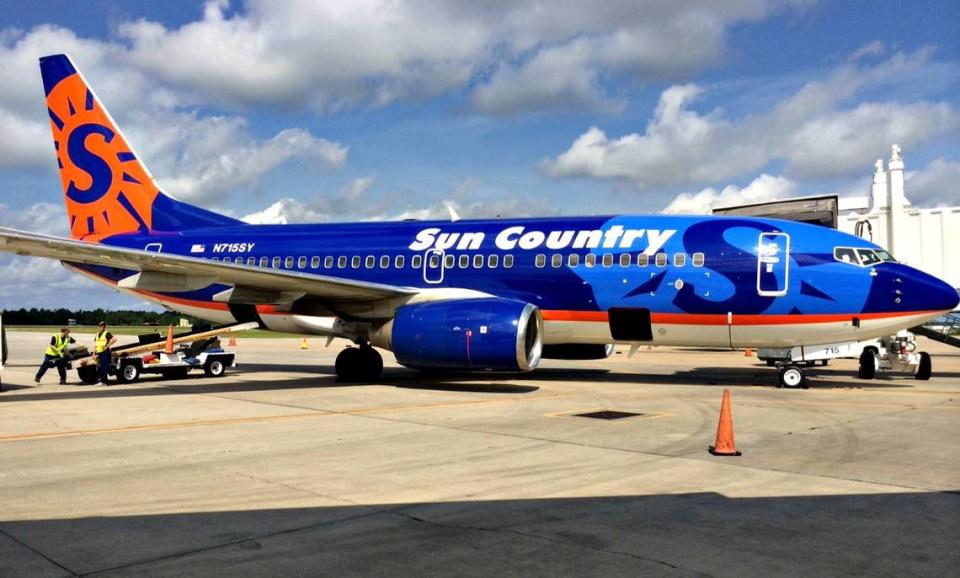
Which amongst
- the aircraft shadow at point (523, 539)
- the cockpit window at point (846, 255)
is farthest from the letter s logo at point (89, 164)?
the cockpit window at point (846, 255)

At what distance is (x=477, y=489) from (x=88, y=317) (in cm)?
10919

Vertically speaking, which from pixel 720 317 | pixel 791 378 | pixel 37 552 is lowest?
pixel 37 552

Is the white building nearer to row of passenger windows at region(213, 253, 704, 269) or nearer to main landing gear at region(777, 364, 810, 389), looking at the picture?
main landing gear at region(777, 364, 810, 389)

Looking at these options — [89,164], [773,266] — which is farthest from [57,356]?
[773,266]

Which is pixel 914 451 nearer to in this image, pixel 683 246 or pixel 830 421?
pixel 830 421

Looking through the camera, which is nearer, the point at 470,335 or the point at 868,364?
the point at 470,335

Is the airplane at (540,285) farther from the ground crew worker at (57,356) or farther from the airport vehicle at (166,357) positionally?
the ground crew worker at (57,356)

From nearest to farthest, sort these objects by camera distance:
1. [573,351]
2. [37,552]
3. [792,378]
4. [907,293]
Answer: [37,552] → [907,293] → [792,378] → [573,351]

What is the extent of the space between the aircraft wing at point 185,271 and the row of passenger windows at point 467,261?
1338mm

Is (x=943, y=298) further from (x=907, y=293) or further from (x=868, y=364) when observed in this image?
(x=868, y=364)

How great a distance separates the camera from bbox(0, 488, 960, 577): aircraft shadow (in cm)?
480

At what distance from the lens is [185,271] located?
48.8 feet

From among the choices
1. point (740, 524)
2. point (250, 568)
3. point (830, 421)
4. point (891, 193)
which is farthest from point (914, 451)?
point (891, 193)

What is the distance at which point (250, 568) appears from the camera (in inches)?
188
